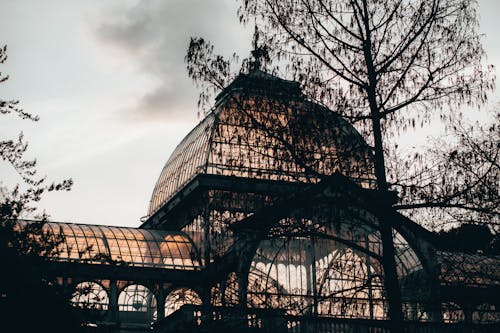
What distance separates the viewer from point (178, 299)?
33.3 metres

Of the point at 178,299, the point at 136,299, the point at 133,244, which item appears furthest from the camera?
the point at 133,244

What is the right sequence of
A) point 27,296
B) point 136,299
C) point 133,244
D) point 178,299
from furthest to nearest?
point 133,244, point 136,299, point 178,299, point 27,296

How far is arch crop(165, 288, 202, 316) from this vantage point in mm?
33312

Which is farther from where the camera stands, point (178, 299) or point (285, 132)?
point (178, 299)

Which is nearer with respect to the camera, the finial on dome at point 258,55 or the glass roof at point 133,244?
the finial on dome at point 258,55

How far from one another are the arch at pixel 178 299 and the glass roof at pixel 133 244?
1.04 meters

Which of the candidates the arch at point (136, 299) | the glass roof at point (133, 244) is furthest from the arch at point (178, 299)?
the glass roof at point (133, 244)

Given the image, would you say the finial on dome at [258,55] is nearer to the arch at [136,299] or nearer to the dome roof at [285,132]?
the dome roof at [285,132]

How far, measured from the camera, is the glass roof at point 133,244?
34.0m

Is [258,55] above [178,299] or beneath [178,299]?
above

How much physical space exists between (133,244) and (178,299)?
3487 mm

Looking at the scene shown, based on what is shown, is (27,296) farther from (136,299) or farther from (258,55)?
(136,299)

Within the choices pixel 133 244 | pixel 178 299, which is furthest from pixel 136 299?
pixel 133 244

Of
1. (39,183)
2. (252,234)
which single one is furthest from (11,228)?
(252,234)
